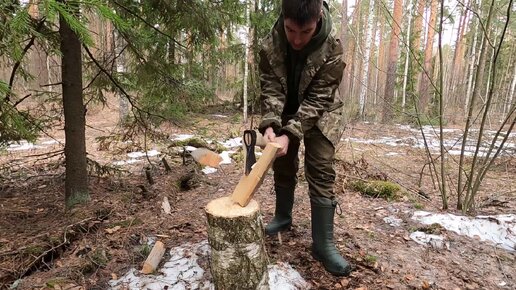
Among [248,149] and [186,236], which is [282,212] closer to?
[186,236]

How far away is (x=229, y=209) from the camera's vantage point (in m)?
2.08

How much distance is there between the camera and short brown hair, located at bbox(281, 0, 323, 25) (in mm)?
2066

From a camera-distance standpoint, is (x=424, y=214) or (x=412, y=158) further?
(x=412, y=158)

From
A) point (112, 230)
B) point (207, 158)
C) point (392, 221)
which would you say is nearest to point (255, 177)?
point (207, 158)

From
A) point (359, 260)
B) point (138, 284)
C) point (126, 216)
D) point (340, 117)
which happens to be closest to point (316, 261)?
point (359, 260)

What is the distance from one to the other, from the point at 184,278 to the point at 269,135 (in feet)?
4.05

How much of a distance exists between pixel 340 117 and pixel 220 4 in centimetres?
247

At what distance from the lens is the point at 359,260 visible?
2711mm

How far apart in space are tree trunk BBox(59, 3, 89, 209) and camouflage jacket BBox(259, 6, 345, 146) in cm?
207

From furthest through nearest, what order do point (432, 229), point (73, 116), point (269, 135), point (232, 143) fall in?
point (232, 143) < point (73, 116) < point (432, 229) < point (269, 135)

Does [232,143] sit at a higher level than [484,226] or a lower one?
higher

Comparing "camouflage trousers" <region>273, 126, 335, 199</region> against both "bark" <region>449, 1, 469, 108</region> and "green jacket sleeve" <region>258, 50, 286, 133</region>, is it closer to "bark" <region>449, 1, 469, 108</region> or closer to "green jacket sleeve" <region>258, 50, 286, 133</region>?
"green jacket sleeve" <region>258, 50, 286, 133</region>

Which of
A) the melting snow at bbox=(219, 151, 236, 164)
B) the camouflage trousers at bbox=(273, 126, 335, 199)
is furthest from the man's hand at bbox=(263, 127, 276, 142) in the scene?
the melting snow at bbox=(219, 151, 236, 164)

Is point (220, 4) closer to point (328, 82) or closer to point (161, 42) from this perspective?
point (161, 42)
